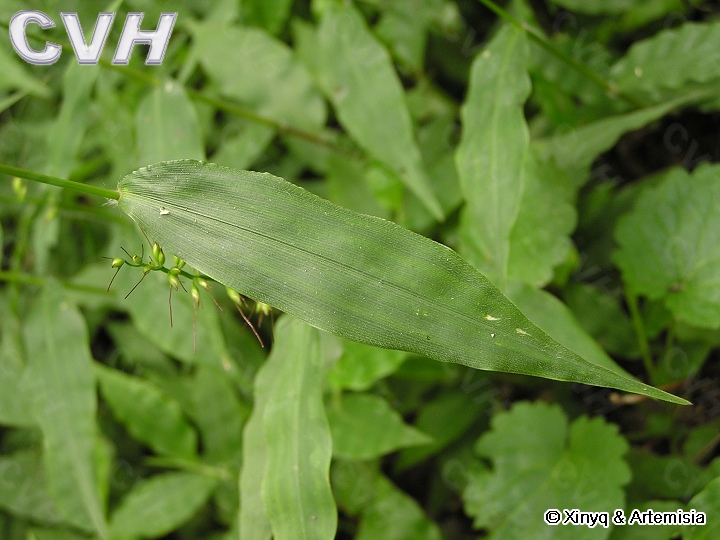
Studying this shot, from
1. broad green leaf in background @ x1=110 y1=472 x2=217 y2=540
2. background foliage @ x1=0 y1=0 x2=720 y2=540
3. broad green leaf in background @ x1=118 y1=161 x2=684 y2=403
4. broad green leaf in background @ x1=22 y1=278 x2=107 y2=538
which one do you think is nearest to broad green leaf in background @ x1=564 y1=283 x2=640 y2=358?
background foliage @ x1=0 y1=0 x2=720 y2=540

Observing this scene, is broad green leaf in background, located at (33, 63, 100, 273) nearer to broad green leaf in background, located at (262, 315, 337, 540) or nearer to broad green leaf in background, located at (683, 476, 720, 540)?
broad green leaf in background, located at (262, 315, 337, 540)

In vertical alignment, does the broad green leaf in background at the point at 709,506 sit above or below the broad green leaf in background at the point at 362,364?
above

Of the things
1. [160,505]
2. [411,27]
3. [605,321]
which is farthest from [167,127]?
[605,321]

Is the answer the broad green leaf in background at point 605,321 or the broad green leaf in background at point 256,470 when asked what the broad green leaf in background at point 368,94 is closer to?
the broad green leaf in background at point 605,321

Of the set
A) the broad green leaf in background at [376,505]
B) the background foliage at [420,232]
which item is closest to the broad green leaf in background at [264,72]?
the background foliage at [420,232]

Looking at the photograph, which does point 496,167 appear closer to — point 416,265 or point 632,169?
point 416,265

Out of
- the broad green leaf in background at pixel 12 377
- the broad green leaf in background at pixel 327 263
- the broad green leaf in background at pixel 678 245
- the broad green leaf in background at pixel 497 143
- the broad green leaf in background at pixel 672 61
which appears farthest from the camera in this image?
the broad green leaf in background at pixel 12 377
